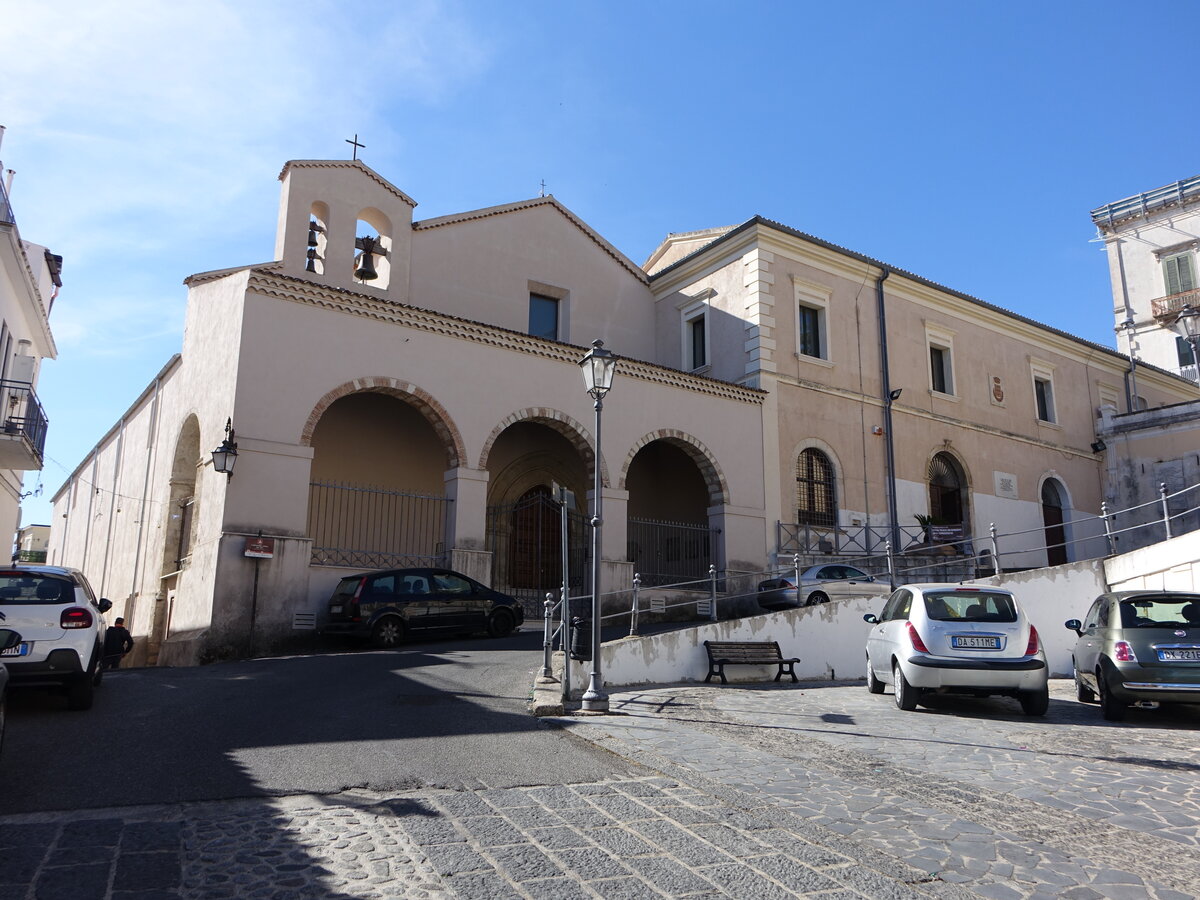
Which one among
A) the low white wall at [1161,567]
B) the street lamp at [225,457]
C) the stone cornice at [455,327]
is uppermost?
the stone cornice at [455,327]

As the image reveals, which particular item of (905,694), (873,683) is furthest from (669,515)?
(905,694)

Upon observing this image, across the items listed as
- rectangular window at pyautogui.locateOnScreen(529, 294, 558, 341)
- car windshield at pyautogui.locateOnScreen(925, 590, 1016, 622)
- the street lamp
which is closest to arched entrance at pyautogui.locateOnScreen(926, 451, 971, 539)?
rectangular window at pyautogui.locateOnScreen(529, 294, 558, 341)

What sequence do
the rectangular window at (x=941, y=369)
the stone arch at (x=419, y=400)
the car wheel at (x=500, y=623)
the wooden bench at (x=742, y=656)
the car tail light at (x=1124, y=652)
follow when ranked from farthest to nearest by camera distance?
the rectangular window at (x=941, y=369) → the stone arch at (x=419, y=400) → the car wheel at (x=500, y=623) → the wooden bench at (x=742, y=656) → the car tail light at (x=1124, y=652)

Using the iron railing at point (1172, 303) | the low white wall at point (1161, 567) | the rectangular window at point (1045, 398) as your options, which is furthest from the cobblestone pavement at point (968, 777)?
the iron railing at point (1172, 303)

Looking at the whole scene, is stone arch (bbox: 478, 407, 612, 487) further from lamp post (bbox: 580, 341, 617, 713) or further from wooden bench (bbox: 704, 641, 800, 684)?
lamp post (bbox: 580, 341, 617, 713)

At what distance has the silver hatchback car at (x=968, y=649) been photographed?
9.73 meters

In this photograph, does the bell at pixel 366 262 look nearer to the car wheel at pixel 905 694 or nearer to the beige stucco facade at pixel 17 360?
the beige stucco facade at pixel 17 360

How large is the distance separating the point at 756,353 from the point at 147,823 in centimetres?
1972

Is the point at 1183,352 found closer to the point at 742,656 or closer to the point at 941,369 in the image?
the point at 941,369

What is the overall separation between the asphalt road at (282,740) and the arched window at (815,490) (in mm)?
13161

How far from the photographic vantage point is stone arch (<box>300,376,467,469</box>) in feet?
56.1

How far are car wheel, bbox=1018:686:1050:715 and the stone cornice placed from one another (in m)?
12.2

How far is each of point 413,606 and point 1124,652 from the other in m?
10.4

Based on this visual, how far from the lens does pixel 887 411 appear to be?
25.2m
